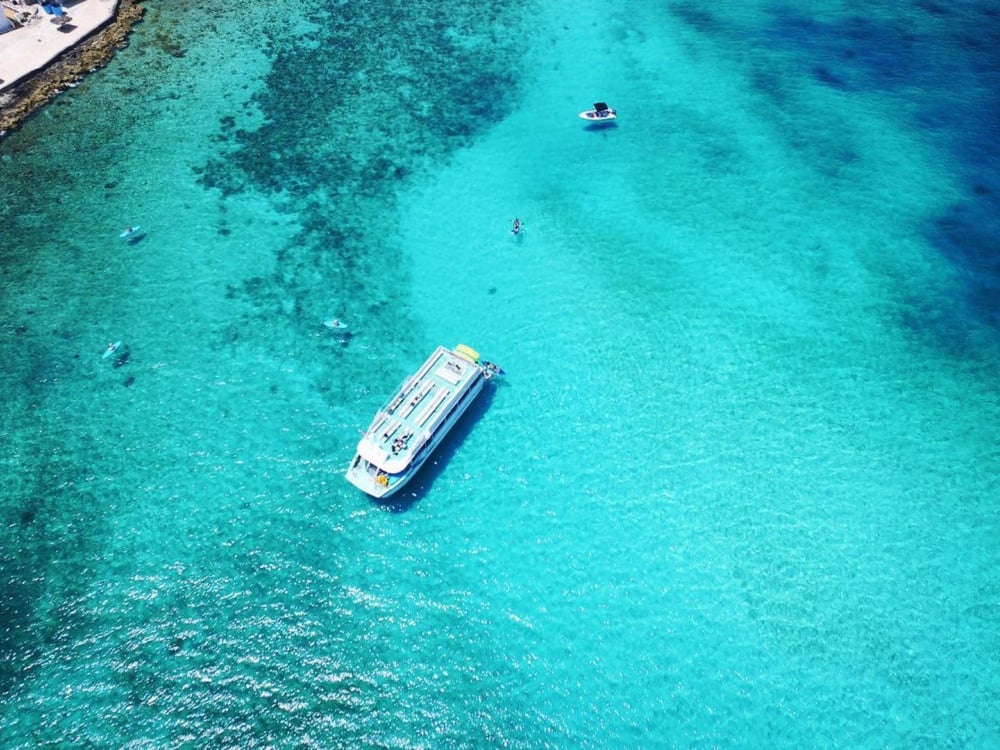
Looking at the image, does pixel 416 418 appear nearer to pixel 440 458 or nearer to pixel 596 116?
pixel 440 458

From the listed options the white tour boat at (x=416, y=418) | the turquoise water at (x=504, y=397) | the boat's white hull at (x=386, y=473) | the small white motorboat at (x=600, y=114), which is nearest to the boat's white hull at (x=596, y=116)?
the small white motorboat at (x=600, y=114)

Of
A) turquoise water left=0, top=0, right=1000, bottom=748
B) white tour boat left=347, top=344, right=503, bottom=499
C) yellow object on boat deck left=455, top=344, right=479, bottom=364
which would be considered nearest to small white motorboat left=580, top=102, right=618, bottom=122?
turquoise water left=0, top=0, right=1000, bottom=748

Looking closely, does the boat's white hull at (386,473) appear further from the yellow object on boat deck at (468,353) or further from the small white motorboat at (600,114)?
the small white motorboat at (600,114)

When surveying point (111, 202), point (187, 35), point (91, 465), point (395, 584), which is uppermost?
point (187, 35)

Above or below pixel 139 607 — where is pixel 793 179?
above

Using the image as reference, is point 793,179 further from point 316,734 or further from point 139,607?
point 139,607

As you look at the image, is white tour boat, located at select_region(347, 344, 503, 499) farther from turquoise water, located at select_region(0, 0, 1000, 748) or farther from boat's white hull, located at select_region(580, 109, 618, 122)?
boat's white hull, located at select_region(580, 109, 618, 122)

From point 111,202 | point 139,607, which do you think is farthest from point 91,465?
point 111,202
